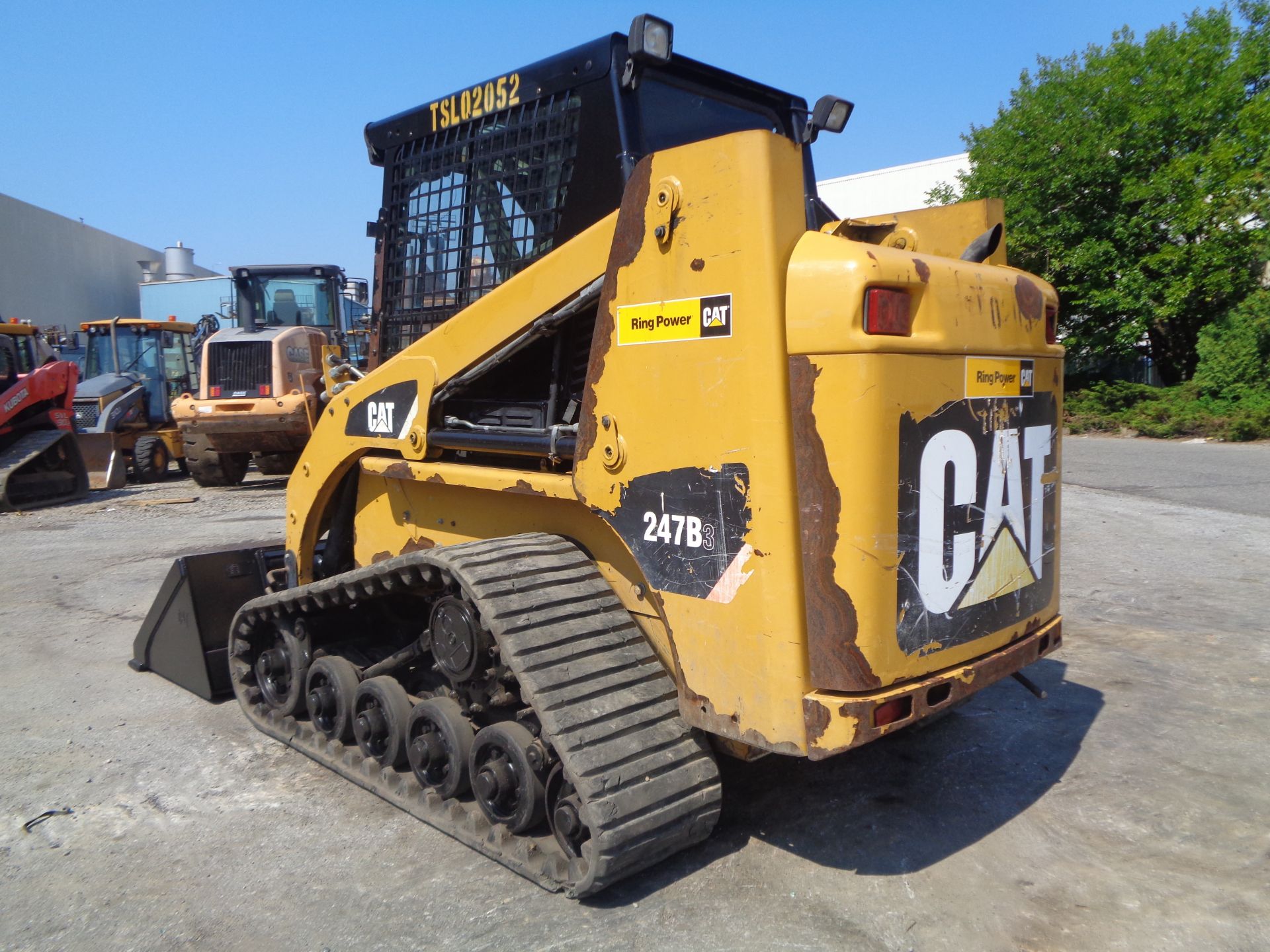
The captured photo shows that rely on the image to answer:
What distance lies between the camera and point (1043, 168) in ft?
70.5

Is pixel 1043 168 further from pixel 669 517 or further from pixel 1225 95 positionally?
pixel 669 517

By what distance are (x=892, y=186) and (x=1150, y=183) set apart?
1134 cm

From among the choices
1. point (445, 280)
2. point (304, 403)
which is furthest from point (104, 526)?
point (445, 280)

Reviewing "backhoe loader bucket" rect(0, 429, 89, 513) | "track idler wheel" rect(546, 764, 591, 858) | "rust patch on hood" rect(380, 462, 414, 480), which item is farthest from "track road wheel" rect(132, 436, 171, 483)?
"track idler wheel" rect(546, 764, 591, 858)

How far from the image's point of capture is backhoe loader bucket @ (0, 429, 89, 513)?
40.4 feet

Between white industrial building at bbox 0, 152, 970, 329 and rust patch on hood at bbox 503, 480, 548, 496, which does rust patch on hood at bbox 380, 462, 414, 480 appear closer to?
rust patch on hood at bbox 503, 480, 548, 496

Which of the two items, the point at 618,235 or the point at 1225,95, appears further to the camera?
the point at 1225,95

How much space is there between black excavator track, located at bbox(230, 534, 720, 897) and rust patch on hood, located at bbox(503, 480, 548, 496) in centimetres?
17

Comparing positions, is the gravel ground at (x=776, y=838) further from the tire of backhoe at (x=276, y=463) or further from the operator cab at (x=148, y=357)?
the operator cab at (x=148, y=357)

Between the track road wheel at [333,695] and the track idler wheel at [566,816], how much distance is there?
4.22 ft

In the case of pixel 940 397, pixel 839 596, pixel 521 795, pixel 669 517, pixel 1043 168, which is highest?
pixel 1043 168

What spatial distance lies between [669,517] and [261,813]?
6.85 feet

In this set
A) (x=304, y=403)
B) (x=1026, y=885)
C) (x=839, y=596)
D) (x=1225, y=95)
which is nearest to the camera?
(x=839, y=596)

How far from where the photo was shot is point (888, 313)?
2.66 metres
